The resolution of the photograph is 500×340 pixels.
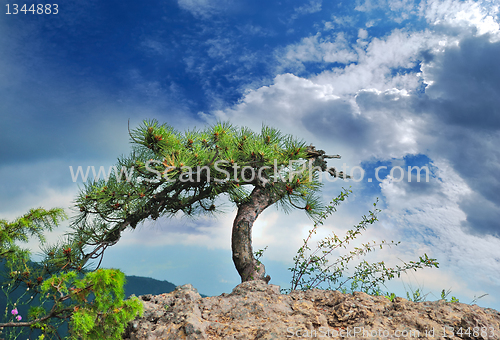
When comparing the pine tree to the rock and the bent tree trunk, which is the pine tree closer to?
the bent tree trunk

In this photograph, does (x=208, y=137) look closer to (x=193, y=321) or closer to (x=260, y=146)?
(x=260, y=146)

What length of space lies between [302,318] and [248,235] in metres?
1.89

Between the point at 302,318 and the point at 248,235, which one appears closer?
the point at 302,318

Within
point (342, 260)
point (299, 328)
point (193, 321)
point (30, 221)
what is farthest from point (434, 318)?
point (30, 221)

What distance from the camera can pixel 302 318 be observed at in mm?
2324

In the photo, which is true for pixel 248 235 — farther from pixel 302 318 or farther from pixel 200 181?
pixel 302 318

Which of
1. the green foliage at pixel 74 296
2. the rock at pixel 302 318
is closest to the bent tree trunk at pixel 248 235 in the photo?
the rock at pixel 302 318

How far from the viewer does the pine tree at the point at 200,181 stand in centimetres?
364

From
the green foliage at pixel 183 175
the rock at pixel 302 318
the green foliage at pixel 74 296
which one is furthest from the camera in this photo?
the green foliage at pixel 183 175

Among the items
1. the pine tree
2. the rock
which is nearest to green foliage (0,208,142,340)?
the rock

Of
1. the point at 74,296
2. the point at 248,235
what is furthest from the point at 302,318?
the point at 248,235

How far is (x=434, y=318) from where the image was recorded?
2.20 metres

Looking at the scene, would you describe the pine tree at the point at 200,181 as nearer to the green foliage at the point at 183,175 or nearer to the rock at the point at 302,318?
the green foliage at the point at 183,175

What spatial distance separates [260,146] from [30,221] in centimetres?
242
